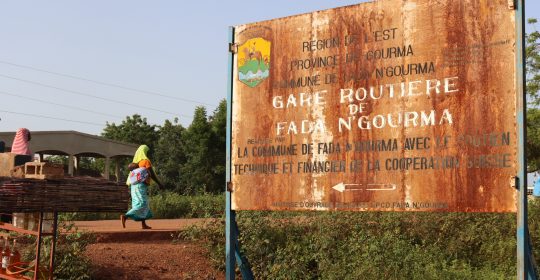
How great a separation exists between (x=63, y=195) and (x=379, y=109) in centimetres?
280

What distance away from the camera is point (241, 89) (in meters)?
6.71

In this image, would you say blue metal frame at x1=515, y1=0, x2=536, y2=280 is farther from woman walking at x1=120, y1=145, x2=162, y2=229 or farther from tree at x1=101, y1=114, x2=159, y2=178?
tree at x1=101, y1=114, x2=159, y2=178

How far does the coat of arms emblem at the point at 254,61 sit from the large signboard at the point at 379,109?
0.01 m

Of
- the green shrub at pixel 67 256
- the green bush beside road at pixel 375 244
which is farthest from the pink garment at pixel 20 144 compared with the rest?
the green bush beside road at pixel 375 244

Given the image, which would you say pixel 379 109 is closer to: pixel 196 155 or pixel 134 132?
pixel 196 155

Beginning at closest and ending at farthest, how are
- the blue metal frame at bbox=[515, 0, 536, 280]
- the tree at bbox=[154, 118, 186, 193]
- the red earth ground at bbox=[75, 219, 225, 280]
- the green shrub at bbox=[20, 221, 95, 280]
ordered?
the blue metal frame at bbox=[515, 0, 536, 280] < the green shrub at bbox=[20, 221, 95, 280] < the red earth ground at bbox=[75, 219, 225, 280] < the tree at bbox=[154, 118, 186, 193]

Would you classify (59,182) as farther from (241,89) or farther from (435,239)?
(435,239)

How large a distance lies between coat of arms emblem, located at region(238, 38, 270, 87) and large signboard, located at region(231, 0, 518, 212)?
11 millimetres

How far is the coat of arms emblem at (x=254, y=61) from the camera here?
6578 mm

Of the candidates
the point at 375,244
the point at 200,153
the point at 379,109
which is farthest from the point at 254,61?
the point at 200,153

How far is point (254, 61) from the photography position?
6645 millimetres

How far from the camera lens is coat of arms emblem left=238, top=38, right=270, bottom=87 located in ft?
21.6

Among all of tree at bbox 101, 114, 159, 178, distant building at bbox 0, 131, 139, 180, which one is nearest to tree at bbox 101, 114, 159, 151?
tree at bbox 101, 114, 159, 178

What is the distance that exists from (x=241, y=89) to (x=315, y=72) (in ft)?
2.68
